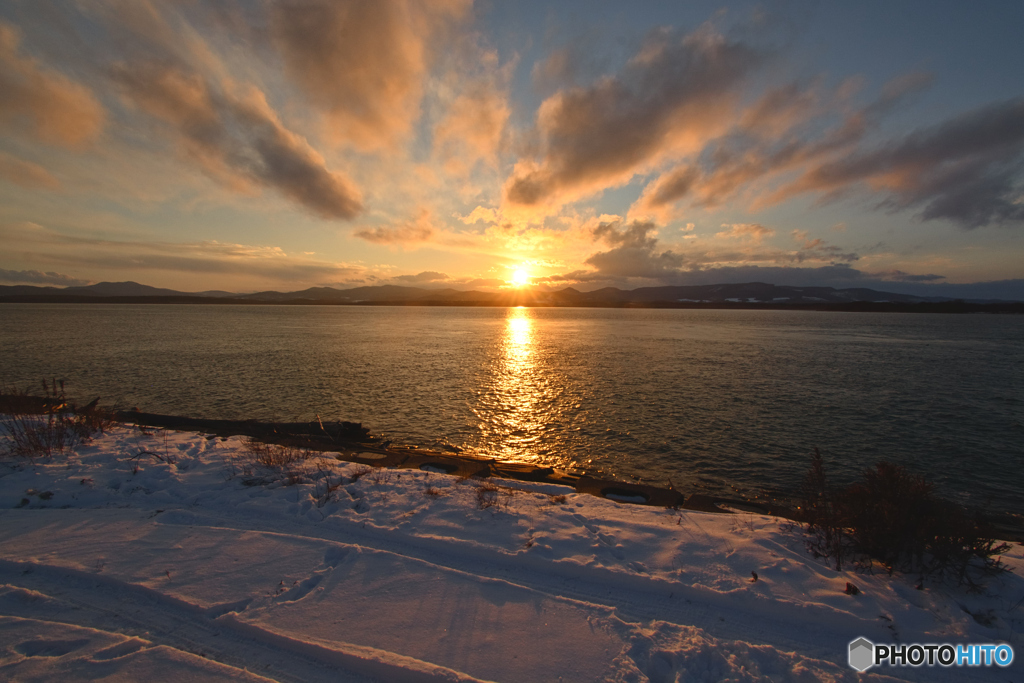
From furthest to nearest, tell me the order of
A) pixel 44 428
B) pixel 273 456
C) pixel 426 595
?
1. pixel 44 428
2. pixel 273 456
3. pixel 426 595

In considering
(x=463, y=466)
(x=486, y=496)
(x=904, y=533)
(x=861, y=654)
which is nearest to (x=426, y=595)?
(x=486, y=496)

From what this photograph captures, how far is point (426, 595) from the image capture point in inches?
244

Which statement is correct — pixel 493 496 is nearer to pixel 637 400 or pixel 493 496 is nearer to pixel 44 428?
pixel 44 428

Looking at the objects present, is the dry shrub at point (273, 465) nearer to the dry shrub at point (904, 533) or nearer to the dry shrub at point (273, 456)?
the dry shrub at point (273, 456)

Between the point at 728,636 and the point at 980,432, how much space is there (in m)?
25.3

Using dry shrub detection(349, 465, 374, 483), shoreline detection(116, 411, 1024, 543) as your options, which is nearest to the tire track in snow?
dry shrub detection(349, 465, 374, 483)

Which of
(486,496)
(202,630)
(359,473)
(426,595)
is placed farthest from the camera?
(359,473)

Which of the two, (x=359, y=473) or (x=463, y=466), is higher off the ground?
(x=359, y=473)

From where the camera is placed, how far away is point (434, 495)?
31.5 feet

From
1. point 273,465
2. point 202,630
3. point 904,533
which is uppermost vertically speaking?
point 904,533

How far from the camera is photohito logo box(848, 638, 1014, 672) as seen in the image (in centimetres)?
532

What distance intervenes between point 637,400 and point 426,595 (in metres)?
22.5

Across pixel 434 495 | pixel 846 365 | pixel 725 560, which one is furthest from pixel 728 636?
pixel 846 365

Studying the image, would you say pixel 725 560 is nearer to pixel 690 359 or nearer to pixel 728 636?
pixel 728 636
